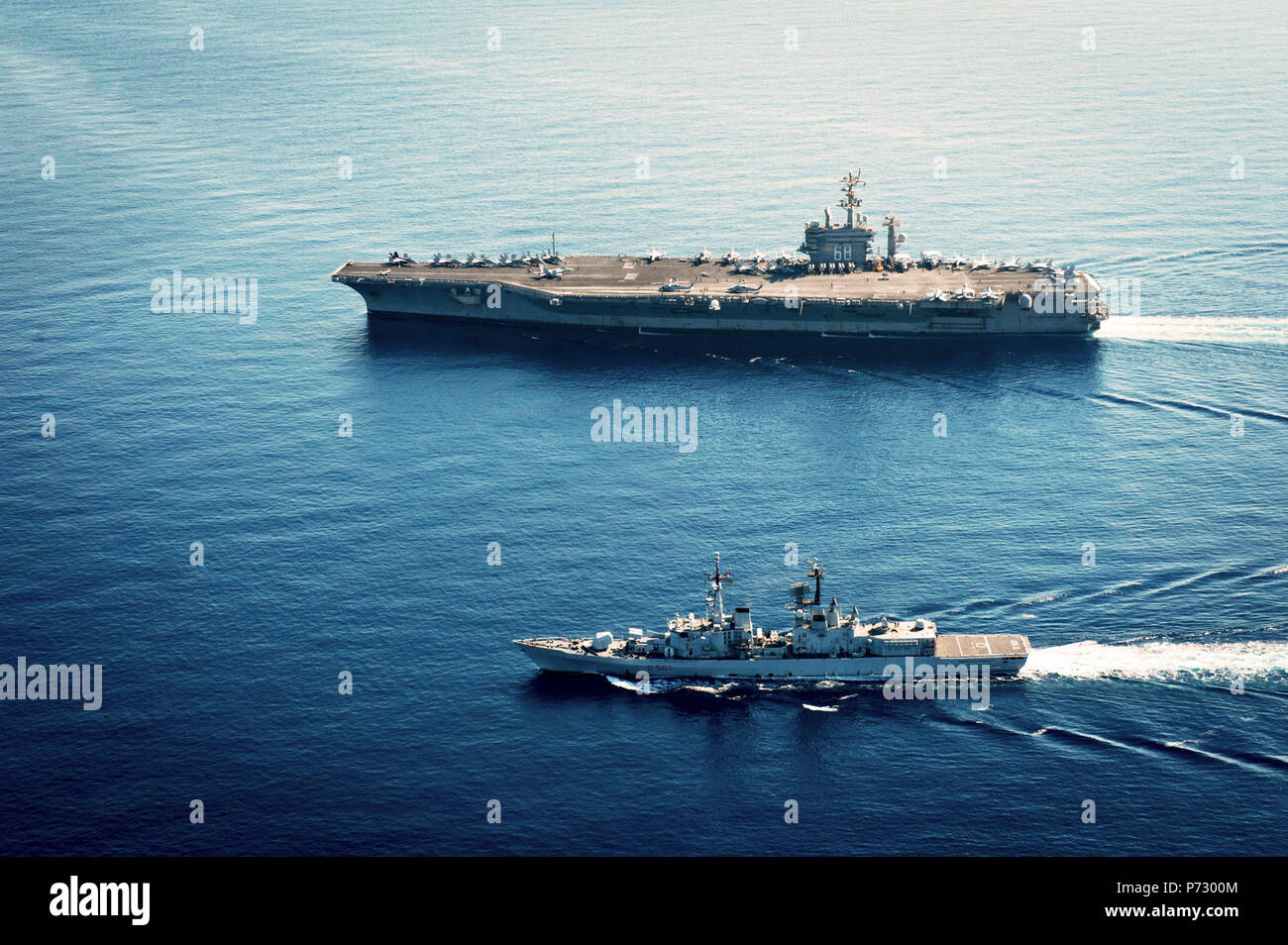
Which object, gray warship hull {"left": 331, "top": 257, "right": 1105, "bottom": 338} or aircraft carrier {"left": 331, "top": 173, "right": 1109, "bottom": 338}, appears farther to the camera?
aircraft carrier {"left": 331, "top": 173, "right": 1109, "bottom": 338}

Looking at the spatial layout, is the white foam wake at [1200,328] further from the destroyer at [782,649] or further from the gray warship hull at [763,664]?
the gray warship hull at [763,664]

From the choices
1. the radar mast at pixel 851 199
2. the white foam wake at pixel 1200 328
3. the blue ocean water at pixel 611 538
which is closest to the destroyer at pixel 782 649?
the blue ocean water at pixel 611 538

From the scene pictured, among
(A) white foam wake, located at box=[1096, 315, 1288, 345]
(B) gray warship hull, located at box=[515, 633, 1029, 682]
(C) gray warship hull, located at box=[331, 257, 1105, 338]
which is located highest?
(C) gray warship hull, located at box=[331, 257, 1105, 338]

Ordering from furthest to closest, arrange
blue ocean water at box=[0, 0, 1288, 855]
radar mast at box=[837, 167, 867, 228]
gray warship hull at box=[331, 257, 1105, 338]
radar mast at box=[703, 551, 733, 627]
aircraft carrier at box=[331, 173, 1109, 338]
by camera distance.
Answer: radar mast at box=[837, 167, 867, 228], aircraft carrier at box=[331, 173, 1109, 338], gray warship hull at box=[331, 257, 1105, 338], radar mast at box=[703, 551, 733, 627], blue ocean water at box=[0, 0, 1288, 855]

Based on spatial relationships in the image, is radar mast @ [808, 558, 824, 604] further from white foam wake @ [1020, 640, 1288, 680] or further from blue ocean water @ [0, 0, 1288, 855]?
white foam wake @ [1020, 640, 1288, 680]

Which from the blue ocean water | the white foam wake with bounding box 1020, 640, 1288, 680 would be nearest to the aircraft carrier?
the blue ocean water
